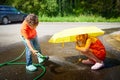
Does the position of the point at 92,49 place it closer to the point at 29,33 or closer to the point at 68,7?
the point at 29,33

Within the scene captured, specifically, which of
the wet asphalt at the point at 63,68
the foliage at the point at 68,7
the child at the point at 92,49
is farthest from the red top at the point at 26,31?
the foliage at the point at 68,7

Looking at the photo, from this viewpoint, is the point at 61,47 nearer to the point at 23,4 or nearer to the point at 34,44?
the point at 34,44

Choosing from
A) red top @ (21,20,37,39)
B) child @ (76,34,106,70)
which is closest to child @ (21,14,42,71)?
red top @ (21,20,37,39)

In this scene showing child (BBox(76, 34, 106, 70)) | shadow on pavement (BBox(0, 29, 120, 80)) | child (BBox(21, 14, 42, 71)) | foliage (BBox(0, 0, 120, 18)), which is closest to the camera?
shadow on pavement (BBox(0, 29, 120, 80))

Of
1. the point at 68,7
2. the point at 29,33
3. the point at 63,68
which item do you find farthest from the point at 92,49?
the point at 68,7

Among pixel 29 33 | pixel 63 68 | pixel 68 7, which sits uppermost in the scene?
pixel 29 33

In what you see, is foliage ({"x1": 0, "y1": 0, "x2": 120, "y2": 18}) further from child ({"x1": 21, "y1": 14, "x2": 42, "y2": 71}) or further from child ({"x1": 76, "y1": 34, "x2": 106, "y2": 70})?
child ({"x1": 21, "y1": 14, "x2": 42, "y2": 71})

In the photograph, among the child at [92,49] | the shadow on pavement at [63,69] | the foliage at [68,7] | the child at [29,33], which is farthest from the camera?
the foliage at [68,7]

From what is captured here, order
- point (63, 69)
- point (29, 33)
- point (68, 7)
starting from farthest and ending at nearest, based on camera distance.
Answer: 1. point (68, 7)
2. point (63, 69)
3. point (29, 33)

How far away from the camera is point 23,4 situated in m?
29.5

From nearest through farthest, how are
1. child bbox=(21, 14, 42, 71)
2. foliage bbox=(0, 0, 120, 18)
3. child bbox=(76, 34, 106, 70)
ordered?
child bbox=(21, 14, 42, 71) < child bbox=(76, 34, 106, 70) < foliage bbox=(0, 0, 120, 18)

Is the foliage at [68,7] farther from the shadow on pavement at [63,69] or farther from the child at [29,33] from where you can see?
the child at [29,33]

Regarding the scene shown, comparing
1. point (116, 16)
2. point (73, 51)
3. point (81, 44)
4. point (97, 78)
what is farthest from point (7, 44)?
point (116, 16)

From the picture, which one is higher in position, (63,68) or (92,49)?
(92,49)
